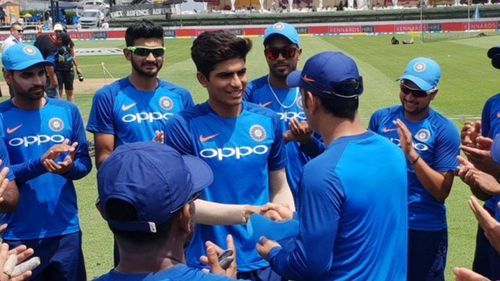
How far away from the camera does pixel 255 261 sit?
180 inches

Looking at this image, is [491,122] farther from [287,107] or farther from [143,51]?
[143,51]

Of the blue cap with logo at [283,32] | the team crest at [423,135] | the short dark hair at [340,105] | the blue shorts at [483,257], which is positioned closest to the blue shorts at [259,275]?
the short dark hair at [340,105]

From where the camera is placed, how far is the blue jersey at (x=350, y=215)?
3299 mm

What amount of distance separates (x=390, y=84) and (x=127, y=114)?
17.5 meters

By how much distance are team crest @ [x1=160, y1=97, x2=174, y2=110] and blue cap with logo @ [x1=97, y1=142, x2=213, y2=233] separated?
127 inches

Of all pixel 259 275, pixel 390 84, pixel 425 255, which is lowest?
pixel 390 84

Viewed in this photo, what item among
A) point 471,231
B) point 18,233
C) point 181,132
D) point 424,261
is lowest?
point 471,231

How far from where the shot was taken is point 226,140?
4.50m

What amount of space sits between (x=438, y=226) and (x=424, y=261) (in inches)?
12.0

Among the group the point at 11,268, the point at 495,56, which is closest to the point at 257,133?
the point at 11,268

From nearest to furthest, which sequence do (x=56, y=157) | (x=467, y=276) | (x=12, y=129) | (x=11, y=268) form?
(x=11, y=268)
(x=467, y=276)
(x=56, y=157)
(x=12, y=129)

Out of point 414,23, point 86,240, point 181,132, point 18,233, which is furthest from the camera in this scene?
point 414,23

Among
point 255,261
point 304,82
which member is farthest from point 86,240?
point 304,82

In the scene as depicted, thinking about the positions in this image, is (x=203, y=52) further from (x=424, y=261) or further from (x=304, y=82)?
(x=424, y=261)
